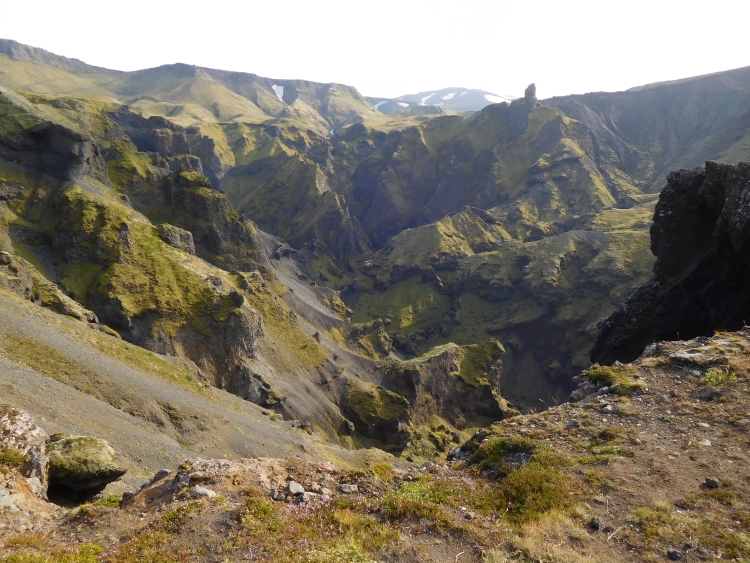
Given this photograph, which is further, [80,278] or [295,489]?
[80,278]

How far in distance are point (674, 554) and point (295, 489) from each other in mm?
11142

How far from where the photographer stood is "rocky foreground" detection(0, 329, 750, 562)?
11.4 meters

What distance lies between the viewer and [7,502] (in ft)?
47.5

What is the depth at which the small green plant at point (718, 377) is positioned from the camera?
2038 cm

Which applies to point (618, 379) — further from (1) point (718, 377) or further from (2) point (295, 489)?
(2) point (295, 489)

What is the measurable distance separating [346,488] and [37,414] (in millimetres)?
27110

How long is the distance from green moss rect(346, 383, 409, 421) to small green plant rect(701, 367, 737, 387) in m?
88.3

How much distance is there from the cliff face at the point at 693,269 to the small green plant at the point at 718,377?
20187 millimetres

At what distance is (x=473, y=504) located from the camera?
547 inches

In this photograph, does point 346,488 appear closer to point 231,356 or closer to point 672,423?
point 672,423

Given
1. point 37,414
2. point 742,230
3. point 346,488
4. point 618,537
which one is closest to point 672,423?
point 618,537

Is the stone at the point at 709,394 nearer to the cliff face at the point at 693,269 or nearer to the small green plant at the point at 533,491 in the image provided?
the small green plant at the point at 533,491

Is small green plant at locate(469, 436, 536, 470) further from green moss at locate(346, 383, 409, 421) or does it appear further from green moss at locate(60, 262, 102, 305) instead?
green moss at locate(346, 383, 409, 421)

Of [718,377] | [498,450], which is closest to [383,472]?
[498,450]
